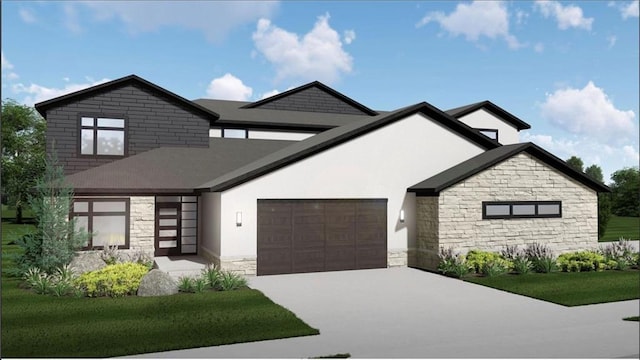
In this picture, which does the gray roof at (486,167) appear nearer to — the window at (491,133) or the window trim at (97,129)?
the window trim at (97,129)

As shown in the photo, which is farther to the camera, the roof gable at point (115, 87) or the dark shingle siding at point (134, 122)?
the dark shingle siding at point (134, 122)

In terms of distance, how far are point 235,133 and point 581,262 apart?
17.7 m

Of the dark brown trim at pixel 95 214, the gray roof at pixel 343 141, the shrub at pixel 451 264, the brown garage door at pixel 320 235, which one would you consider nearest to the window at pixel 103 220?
the dark brown trim at pixel 95 214

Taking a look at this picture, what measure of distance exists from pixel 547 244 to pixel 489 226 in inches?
105

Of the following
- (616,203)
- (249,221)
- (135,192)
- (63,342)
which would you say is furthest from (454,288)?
(616,203)

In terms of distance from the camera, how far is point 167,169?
68.1 ft

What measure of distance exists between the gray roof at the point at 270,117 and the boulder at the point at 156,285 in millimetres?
14392

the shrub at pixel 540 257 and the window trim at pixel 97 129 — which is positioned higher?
the window trim at pixel 97 129

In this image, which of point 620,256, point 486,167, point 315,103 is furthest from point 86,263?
point 315,103

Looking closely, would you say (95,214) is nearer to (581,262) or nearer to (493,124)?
(581,262)

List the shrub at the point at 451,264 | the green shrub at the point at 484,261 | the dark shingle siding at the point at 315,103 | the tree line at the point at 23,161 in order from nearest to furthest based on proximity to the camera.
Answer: the shrub at the point at 451,264 < the green shrub at the point at 484,261 < the dark shingle siding at the point at 315,103 < the tree line at the point at 23,161

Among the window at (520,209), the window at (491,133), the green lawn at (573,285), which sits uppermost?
the window at (491,133)

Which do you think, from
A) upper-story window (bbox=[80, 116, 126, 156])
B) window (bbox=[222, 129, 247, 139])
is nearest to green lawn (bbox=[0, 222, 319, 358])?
upper-story window (bbox=[80, 116, 126, 156])

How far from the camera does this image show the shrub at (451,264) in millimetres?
15594
